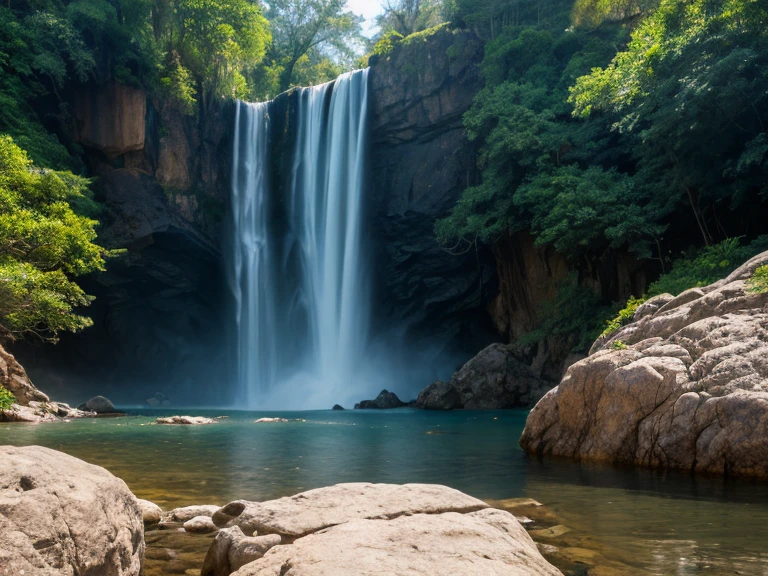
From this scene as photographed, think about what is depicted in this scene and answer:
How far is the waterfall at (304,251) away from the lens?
31.8m

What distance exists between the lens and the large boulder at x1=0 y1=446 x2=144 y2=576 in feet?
9.37

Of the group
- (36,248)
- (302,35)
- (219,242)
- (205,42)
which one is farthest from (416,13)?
(36,248)

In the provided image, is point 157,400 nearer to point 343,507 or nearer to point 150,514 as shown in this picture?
point 150,514

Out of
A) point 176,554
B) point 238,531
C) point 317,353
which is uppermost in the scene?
point 317,353

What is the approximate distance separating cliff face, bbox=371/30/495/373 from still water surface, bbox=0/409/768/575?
16.5 meters

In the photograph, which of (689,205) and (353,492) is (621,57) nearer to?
(689,205)

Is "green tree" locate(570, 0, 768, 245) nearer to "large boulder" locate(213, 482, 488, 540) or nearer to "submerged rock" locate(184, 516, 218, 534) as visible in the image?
"large boulder" locate(213, 482, 488, 540)

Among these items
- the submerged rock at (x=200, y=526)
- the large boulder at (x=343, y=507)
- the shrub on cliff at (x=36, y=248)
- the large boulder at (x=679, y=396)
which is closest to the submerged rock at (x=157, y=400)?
the shrub on cliff at (x=36, y=248)

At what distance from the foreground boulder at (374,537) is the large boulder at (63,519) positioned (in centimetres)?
65

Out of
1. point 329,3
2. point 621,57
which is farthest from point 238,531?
point 329,3

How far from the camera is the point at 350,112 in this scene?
106 feet

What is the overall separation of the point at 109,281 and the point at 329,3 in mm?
26861

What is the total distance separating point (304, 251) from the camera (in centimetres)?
3253

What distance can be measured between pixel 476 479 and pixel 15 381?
15192 mm
